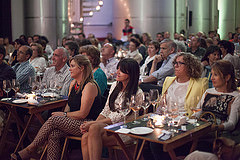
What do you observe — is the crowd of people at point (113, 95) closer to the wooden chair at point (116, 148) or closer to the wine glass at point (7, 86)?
the wooden chair at point (116, 148)

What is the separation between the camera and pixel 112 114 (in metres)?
3.93

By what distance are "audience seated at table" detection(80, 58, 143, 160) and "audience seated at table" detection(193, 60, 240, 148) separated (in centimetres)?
75

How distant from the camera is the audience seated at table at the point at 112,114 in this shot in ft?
11.5

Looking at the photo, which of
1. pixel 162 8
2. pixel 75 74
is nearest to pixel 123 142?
pixel 75 74

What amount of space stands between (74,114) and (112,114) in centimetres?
47

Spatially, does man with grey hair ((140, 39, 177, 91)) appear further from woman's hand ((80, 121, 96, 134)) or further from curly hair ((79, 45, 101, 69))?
woman's hand ((80, 121, 96, 134))

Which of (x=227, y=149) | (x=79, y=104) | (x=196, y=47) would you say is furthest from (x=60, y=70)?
(x=196, y=47)

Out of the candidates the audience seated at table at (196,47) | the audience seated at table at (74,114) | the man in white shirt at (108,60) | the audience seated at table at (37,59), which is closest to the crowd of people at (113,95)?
the audience seated at table at (74,114)

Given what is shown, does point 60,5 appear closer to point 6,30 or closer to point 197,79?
point 6,30

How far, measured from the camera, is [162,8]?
16.5 metres

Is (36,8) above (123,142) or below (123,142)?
above

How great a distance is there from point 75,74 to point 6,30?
414 inches

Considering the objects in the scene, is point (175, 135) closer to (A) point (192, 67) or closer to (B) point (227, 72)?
(B) point (227, 72)

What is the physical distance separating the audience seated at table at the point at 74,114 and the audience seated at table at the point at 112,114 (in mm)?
196
